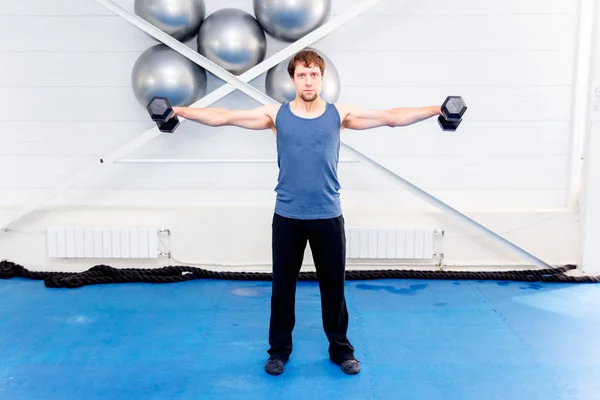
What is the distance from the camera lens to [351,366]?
9.43 feet

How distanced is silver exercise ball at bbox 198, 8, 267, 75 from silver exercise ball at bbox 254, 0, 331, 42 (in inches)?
4.1

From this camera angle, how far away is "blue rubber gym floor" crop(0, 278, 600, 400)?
275 cm

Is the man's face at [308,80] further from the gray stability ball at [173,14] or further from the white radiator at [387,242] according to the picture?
the white radiator at [387,242]

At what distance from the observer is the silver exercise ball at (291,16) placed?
3562 mm

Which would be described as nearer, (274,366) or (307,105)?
(307,105)

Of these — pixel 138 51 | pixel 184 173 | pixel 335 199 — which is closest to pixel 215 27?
pixel 138 51

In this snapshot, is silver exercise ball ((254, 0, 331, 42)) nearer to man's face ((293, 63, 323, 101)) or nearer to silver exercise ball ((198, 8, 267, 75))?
silver exercise ball ((198, 8, 267, 75))

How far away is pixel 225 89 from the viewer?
3.81 metres

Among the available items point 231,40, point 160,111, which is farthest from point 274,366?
point 231,40

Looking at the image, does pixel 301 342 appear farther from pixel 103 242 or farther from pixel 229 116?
pixel 103 242

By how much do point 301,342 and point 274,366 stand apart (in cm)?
39

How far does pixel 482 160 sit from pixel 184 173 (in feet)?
7.36

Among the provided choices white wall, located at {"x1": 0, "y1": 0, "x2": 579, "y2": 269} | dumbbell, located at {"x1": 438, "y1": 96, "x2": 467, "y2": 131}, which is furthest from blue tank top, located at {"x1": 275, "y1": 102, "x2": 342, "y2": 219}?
A: white wall, located at {"x1": 0, "y1": 0, "x2": 579, "y2": 269}

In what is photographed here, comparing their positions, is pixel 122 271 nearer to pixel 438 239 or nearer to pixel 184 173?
pixel 184 173
